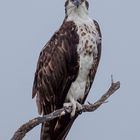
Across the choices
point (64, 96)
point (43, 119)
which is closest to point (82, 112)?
point (64, 96)

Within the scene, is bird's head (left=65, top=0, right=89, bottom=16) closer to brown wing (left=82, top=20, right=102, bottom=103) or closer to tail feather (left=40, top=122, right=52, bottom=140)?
brown wing (left=82, top=20, right=102, bottom=103)

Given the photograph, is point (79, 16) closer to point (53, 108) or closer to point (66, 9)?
point (66, 9)

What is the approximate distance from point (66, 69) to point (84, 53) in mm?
329

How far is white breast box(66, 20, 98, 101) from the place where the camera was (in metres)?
8.23

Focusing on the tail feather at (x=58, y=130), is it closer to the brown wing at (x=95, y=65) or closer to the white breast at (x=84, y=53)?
the white breast at (x=84, y=53)

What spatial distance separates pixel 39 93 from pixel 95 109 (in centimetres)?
92

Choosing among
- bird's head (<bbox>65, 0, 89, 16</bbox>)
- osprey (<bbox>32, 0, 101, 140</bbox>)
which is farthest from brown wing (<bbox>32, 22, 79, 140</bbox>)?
bird's head (<bbox>65, 0, 89, 16</bbox>)

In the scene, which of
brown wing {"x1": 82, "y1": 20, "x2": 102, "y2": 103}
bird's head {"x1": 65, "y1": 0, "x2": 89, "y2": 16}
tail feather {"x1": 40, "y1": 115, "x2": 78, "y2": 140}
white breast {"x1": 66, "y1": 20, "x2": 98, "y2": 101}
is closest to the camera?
Result: white breast {"x1": 66, "y1": 20, "x2": 98, "y2": 101}

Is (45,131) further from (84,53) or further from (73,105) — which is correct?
(84,53)

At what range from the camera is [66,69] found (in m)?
8.35

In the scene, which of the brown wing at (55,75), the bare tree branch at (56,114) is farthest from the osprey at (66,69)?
the bare tree branch at (56,114)

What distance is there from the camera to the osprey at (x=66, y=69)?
826cm

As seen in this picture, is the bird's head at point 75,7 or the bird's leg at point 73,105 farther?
the bird's head at point 75,7

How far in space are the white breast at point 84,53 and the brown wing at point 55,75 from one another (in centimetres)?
8
